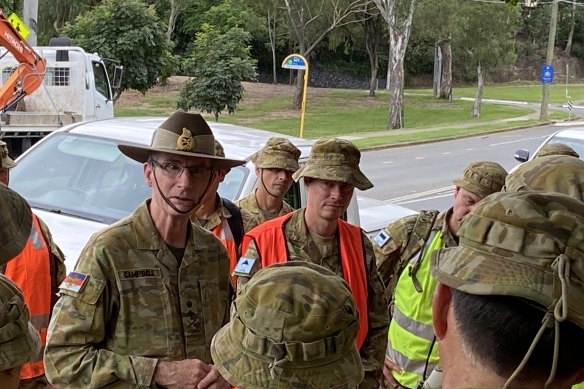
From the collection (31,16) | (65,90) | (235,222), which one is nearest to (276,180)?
(235,222)

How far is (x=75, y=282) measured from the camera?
2.95 meters

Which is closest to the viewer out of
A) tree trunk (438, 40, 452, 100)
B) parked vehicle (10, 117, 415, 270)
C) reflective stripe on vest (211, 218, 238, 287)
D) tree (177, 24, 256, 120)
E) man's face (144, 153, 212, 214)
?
man's face (144, 153, 212, 214)

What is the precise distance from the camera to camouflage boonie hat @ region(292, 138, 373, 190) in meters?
4.11

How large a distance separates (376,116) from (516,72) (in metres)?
36.1

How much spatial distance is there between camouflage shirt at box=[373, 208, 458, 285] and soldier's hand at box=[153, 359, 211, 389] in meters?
1.61

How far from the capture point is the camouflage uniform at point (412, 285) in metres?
4.10

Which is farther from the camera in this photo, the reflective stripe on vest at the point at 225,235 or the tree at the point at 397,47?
the tree at the point at 397,47

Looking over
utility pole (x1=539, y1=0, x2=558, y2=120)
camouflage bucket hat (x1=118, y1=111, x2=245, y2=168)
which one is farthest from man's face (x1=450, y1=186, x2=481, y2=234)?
utility pole (x1=539, y1=0, x2=558, y2=120)

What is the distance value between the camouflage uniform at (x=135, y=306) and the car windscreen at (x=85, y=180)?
2270 mm

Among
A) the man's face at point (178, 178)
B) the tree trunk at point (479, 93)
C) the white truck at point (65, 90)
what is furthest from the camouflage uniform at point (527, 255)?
the tree trunk at point (479, 93)

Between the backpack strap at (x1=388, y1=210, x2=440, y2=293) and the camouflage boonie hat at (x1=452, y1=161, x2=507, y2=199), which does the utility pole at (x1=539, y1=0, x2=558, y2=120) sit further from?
the backpack strap at (x1=388, y1=210, x2=440, y2=293)

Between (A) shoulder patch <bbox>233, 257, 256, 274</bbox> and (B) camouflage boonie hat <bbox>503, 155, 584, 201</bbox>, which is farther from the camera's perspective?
(A) shoulder patch <bbox>233, 257, 256, 274</bbox>

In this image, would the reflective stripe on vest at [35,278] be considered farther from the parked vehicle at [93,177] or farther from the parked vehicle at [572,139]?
the parked vehicle at [572,139]

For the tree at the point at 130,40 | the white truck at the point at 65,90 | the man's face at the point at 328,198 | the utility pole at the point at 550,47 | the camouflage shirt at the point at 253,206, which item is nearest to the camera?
the man's face at the point at 328,198
